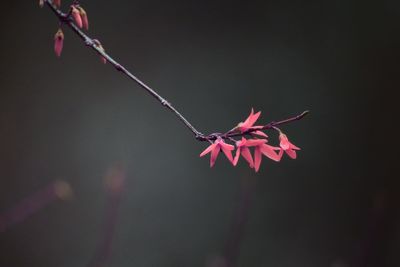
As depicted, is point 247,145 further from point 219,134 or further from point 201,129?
point 201,129

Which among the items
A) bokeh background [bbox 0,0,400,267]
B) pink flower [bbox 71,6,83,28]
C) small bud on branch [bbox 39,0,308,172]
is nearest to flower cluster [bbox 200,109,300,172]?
small bud on branch [bbox 39,0,308,172]

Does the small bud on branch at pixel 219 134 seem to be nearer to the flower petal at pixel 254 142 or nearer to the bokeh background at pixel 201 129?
the flower petal at pixel 254 142

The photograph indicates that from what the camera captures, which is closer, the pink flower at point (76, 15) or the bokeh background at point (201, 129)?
the pink flower at point (76, 15)

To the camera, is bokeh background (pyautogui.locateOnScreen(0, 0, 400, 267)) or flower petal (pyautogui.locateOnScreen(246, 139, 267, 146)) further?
bokeh background (pyautogui.locateOnScreen(0, 0, 400, 267))

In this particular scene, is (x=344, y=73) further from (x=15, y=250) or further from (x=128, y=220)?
(x=15, y=250)

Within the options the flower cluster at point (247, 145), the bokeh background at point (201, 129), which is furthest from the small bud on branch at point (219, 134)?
the bokeh background at point (201, 129)

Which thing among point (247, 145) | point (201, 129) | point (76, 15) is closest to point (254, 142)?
point (247, 145)

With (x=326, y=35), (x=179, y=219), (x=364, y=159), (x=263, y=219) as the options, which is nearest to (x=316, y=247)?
(x=263, y=219)

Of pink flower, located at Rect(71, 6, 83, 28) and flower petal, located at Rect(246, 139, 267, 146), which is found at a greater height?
pink flower, located at Rect(71, 6, 83, 28)

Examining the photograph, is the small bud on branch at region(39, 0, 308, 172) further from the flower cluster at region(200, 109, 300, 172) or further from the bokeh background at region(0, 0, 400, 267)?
the bokeh background at region(0, 0, 400, 267)
